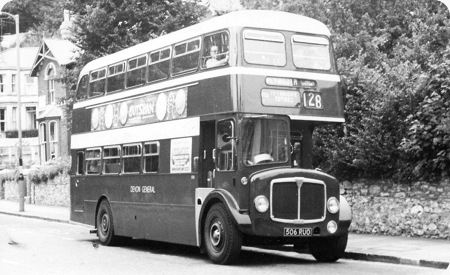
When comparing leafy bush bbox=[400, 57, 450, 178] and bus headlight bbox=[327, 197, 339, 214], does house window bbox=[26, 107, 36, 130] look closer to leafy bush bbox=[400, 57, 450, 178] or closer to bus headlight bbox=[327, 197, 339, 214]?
leafy bush bbox=[400, 57, 450, 178]

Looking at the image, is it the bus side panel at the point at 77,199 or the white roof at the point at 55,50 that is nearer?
the bus side panel at the point at 77,199

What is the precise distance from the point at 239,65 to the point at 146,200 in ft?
16.0

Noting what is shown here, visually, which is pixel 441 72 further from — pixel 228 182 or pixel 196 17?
pixel 196 17

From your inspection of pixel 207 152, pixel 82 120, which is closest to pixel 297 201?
pixel 207 152

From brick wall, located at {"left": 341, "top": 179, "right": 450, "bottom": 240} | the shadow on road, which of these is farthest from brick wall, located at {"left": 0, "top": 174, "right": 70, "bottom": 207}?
brick wall, located at {"left": 341, "top": 179, "right": 450, "bottom": 240}

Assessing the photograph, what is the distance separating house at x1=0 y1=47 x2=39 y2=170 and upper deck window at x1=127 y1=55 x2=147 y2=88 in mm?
42918

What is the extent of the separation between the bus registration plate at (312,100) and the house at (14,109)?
47.8m

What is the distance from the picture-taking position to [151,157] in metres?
18.2

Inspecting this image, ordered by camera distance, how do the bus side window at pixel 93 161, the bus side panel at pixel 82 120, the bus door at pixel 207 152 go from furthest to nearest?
the bus side panel at pixel 82 120
the bus side window at pixel 93 161
the bus door at pixel 207 152

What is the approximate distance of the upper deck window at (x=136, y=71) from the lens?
18.8 meters

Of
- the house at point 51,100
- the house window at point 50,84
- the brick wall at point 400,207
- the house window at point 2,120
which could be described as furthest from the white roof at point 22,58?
the brick wall at point 400,207

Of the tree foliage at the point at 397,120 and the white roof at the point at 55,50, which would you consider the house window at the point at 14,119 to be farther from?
the tree foliage at the point at 397,120

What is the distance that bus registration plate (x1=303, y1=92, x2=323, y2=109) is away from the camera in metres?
15.4

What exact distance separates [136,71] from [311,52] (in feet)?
16.2
